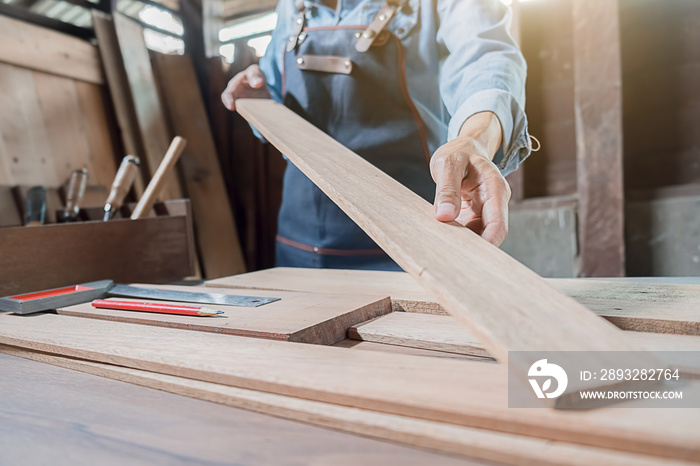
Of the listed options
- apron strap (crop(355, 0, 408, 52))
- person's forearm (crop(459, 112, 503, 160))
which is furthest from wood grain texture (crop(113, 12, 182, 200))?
person's forearm (crop(459, 112, 503, 160))

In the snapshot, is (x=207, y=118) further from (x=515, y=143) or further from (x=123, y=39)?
(x=515, y=143)

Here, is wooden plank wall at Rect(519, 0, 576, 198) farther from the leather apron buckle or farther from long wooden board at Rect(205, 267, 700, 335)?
long wooden board at Rect(205, 267, 700, 335)

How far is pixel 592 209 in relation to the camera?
2.07 m

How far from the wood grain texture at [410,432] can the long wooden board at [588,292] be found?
293 millimetres

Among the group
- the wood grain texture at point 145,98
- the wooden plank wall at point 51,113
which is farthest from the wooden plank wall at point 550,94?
the wooden plank wall at point 51,113

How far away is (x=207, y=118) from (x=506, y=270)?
258 centimetres

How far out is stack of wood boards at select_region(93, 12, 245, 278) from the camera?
8.01ft

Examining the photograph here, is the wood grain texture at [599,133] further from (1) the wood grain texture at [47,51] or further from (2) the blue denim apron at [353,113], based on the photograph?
(1) the wood grain texture at [47,51]

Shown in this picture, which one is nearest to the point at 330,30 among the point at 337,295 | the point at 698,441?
the point at 337,295

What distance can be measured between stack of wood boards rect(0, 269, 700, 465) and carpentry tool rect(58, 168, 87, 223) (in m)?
0.69

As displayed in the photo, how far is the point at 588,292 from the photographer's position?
0.73 metres

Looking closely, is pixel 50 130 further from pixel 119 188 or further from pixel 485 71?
pixel 485 71

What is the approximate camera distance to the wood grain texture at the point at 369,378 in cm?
34

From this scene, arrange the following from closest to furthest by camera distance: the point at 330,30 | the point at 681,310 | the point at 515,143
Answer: the point at 681,310
the point at 515,143
the point at 330,30
